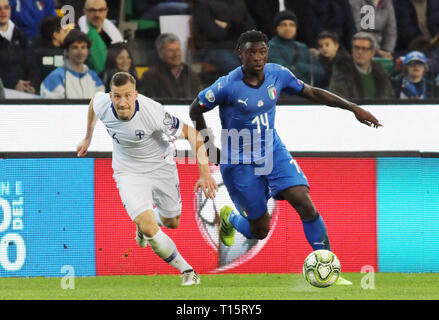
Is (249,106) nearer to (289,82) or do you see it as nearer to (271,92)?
(271,92)

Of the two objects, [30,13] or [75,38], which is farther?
[30,13]

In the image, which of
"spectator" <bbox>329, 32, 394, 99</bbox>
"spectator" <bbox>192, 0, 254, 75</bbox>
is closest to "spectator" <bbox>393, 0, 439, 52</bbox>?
"spectator" <bbox>329, 32, 394, 99</bbox>

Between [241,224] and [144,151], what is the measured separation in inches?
46.6

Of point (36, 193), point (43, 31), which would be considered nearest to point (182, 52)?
point (43, 31)

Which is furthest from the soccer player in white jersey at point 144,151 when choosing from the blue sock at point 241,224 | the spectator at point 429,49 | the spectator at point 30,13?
the spectator at point 429,49

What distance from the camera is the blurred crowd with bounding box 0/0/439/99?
10844mm

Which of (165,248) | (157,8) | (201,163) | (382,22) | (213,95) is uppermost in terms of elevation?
(157,8)

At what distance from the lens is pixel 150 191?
9.17 meters

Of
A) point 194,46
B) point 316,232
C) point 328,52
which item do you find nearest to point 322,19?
point 328,52

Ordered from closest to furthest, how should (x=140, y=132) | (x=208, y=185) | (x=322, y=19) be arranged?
(x=208, y=185), (x=140, y=132), (x=322, y=19)

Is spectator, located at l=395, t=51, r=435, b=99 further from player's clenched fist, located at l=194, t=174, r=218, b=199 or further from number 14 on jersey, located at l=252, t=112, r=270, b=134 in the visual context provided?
player's clenched fist, located at l=194, t=174, r=218, b=199

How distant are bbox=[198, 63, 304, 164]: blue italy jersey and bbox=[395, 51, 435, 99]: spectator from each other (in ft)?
9.72

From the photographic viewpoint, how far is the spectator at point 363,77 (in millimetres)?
11172

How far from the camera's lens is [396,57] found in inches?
448
